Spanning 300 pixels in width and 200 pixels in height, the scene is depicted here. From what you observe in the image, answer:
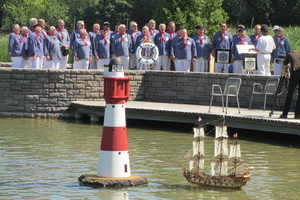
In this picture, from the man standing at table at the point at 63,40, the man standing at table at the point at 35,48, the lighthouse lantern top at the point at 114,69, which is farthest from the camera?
the man standing at table at the point at 63,40

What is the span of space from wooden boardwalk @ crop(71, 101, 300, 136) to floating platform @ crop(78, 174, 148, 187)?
5532 mm

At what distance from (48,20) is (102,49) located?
1977 inches

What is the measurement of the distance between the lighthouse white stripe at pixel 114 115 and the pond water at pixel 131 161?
2.75 ft

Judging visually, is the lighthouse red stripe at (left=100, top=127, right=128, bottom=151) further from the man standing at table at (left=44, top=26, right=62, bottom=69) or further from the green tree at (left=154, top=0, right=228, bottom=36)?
the green tree at (left=154, top=0, right=228, bottom=36)

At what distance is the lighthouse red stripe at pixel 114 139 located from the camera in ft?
35.1

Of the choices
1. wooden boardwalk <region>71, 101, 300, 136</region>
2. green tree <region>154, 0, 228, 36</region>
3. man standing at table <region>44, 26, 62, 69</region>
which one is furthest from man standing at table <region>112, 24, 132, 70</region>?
green tree <region>154, 0, 228, 36</region>

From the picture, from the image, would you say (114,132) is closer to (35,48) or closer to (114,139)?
(114,139)

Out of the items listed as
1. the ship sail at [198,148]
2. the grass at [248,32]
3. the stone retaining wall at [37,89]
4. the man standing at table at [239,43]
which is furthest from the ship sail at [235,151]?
the grass at [248,32]

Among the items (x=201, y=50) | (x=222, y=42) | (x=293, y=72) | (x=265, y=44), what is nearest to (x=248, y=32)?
(x=201, y=50)

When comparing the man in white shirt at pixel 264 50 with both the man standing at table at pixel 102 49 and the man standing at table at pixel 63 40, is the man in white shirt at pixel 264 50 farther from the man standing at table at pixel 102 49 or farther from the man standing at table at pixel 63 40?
the man standing at table at pixel 63 40

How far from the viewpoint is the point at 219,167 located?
433 inches

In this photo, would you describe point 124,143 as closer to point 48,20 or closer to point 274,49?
point 274,49

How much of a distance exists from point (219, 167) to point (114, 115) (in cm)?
150

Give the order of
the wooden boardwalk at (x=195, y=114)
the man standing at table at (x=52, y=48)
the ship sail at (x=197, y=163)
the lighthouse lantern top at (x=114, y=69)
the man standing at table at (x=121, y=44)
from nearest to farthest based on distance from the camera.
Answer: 1. the lighthouse lantern top at (x=114, y=69)
2. the ship sail at (x=197, y=163)
3. the wooden boardwalk at (x=195, y=114)
4. the man standing at table at (x=52, y=48)
5. the man standing at table at (x=121, y=44)
